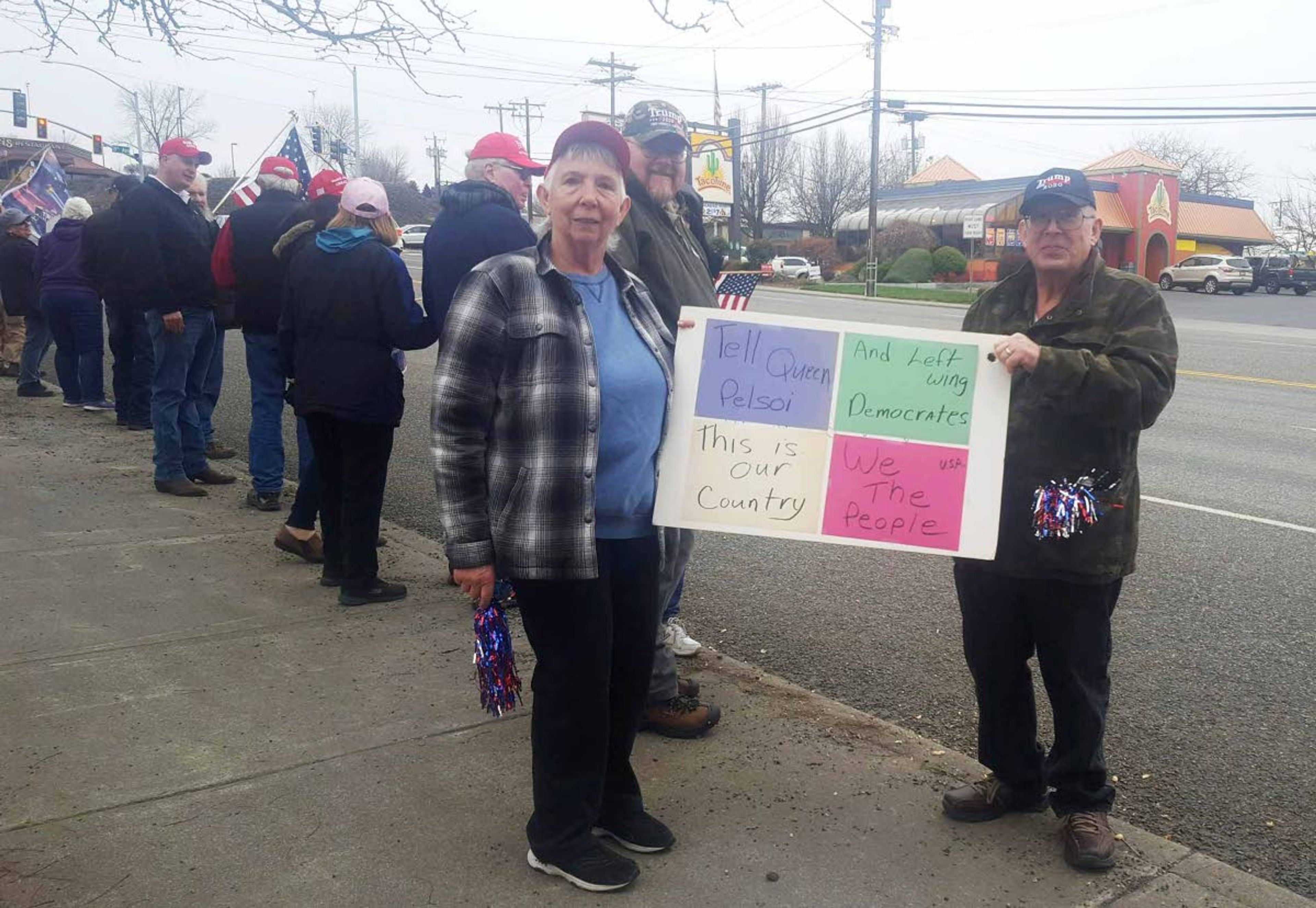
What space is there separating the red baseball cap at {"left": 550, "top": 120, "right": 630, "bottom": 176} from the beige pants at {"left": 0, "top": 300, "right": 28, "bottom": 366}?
12.8 meters

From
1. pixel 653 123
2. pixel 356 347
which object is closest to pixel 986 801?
pixel 653 123

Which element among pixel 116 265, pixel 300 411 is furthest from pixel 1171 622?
pixel 116 265

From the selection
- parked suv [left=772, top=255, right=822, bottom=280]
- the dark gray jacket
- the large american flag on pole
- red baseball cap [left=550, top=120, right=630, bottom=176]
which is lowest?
parked suv [left=772, top=255, right=822, bottom=280]

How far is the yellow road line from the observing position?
14.5 meters

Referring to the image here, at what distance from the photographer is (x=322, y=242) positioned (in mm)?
5398

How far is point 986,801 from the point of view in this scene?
3.48 meters

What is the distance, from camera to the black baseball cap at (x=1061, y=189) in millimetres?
3121

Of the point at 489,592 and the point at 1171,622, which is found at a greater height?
the point at 489,592

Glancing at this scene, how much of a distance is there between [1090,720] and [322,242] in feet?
12.5

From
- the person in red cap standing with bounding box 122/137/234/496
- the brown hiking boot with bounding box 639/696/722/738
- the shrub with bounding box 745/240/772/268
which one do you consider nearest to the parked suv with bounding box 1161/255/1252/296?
the shrub with bounding box 745/240/772/268

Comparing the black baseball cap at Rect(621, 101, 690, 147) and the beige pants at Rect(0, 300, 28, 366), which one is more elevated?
the black baseball cap at Rect(621, 101, 690, 147)

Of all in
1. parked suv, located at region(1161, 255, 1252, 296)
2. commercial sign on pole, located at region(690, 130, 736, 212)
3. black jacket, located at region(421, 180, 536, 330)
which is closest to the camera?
black jacket, located at region(421, 180, 536, 330)

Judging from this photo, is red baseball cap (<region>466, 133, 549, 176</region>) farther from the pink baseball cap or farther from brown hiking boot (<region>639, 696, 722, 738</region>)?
brown hiking boot (<region>639, 696, 722, 738</region>)

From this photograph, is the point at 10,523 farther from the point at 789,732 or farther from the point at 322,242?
the point at 789,732
